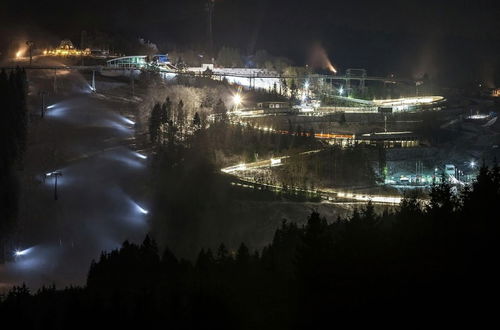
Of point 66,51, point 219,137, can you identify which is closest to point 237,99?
point 219,137

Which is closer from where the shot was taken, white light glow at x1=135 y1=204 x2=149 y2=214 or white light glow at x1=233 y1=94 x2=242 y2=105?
white light glow at x1=135 y1=204 x2=149 y2=214

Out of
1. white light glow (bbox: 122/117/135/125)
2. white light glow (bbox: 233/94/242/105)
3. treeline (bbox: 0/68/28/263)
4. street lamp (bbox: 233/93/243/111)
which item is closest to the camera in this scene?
treeline (bbox: 0/68/28/263)

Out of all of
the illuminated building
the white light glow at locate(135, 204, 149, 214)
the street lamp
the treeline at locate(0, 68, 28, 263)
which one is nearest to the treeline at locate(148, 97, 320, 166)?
the white light glow at locate(135, 204, 149, 214)

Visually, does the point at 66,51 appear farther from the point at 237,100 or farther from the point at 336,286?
the point at 336,286

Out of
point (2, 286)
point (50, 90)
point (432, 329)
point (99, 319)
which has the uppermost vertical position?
point (50, 90)

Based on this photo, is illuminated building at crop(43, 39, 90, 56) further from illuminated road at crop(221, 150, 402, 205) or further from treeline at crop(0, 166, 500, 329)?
treeline at crop(0, 166, 500, 329)

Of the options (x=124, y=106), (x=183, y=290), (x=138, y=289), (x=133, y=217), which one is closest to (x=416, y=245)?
(x=183, y=290)

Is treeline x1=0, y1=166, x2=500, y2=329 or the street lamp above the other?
the street lamp

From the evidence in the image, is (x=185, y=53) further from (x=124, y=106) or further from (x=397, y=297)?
(x=397, y=297)
